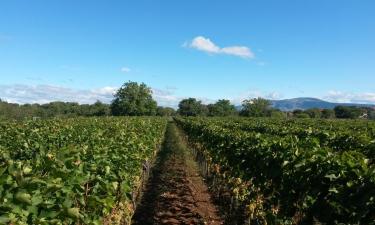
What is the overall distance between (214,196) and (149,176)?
4690mm

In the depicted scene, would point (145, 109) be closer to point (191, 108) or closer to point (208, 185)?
point (191, 108)

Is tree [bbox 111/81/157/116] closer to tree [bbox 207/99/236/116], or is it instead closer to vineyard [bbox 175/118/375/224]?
tree [bbox 207/99/236/116]

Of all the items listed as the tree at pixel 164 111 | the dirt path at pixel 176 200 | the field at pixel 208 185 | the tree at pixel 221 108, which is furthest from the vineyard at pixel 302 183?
the tree at pixel 164 111

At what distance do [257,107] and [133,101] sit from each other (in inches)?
1486

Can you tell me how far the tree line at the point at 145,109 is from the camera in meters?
117

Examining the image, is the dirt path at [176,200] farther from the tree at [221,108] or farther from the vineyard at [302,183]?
the tree at [221,108]

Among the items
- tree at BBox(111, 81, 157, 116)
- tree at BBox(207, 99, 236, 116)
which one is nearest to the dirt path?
tree at BBox(111, 81, 157, 116)

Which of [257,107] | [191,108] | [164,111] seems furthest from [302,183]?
[164,111]

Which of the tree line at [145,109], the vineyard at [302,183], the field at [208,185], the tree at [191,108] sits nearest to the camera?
the field at [208,185]

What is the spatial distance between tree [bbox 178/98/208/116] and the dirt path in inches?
5301

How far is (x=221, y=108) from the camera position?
152m

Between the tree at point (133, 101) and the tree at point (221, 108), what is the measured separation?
32.8m

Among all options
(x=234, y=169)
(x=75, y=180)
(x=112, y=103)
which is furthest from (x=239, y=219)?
(x=112, y=103)

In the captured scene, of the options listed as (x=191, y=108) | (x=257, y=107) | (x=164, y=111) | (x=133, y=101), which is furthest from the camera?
(x=164, y=111)
